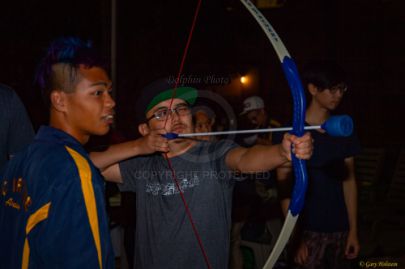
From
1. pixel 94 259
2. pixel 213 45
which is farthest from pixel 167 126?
pixel 213 45

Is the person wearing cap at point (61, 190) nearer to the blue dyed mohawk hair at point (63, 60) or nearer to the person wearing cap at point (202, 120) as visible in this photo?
the blue dyed mohawk hair at point (63, 60)

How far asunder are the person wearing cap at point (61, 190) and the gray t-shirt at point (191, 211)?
50 cm

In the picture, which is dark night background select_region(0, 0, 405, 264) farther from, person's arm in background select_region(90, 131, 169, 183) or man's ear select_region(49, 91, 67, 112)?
man's ear select_region(49, 91, 67, 112)

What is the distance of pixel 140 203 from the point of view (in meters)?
1.94

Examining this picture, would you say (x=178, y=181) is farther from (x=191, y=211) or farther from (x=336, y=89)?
(x=336, y=89)

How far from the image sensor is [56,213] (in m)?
1.21

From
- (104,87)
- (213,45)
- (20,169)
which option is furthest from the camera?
(213,45)

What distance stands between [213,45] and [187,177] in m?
7.65

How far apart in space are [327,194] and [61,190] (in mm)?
1618

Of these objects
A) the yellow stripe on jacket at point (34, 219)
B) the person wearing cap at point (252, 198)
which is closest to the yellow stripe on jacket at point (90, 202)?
the yellow stripe on jacket at point (34, 219)

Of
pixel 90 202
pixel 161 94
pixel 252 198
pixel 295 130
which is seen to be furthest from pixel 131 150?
pixel 252 198

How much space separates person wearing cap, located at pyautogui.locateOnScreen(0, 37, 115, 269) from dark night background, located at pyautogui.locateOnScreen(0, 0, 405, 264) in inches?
168

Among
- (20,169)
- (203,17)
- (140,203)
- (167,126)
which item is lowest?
(140,203)

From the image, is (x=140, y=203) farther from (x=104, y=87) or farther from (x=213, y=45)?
(x=213, y=45)
